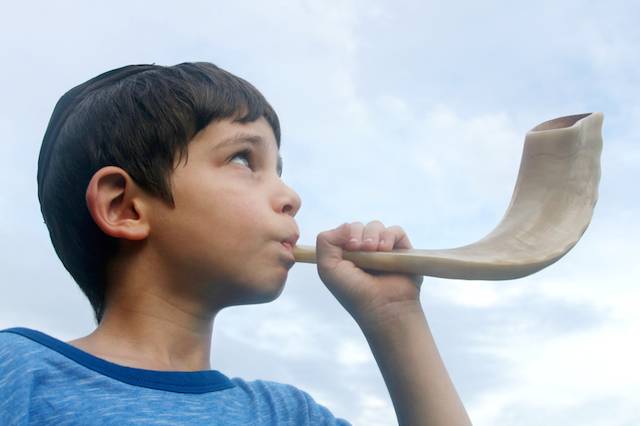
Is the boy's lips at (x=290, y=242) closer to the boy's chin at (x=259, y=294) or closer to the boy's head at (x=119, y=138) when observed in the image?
the boy's chin at (x=259, y=294)

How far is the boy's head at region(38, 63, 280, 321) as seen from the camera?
1.66 metres

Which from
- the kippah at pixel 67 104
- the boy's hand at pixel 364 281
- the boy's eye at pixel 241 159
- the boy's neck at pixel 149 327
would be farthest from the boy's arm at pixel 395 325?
the kippah at pixel 67 104

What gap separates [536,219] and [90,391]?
1538 mm

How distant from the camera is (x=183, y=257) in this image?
5.07 feet

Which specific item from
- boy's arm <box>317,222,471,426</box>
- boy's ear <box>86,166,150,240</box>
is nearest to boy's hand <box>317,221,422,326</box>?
boy's arm <box>317,222,471,426</box>

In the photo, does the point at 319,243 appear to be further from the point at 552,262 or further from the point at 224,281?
the point at 552,262

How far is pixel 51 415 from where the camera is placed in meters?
1.27

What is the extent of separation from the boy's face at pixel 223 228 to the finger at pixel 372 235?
0.79ft

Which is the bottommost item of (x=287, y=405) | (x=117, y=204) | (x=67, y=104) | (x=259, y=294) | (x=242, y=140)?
(x=287, y=405)

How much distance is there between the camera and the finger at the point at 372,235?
1655mm

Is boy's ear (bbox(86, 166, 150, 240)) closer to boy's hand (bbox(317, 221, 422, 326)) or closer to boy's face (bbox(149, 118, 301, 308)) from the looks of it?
boy's face (bbox(149, 118, 301, 308))

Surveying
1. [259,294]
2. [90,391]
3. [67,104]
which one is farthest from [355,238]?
[67,104]

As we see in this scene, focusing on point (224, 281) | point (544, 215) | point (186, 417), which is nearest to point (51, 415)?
point (186, 417)

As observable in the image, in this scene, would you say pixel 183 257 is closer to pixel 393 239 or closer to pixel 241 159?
pixel 241 159
